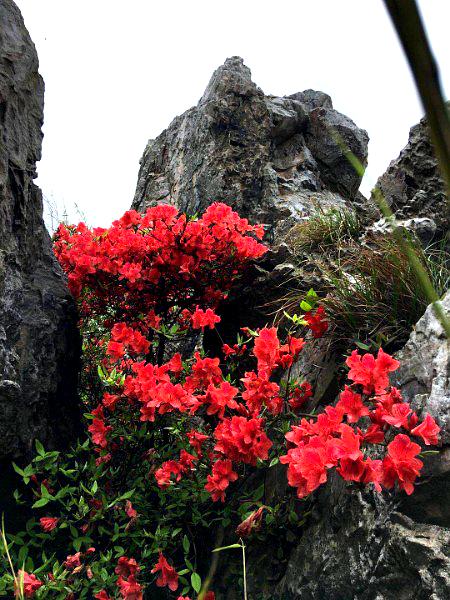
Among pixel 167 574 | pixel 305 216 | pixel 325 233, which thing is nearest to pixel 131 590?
pixel 167 574

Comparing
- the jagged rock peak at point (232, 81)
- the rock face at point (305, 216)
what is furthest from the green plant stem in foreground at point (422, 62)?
the jagged rock peak at point (232, 81)

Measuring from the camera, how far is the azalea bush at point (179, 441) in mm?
1832

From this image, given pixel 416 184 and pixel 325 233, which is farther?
pixel 416 184

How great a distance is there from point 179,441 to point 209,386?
57 centimetres

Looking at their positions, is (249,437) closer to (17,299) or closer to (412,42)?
(17,299)

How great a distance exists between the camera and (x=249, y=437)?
204cm

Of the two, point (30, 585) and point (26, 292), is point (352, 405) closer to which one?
point (30, 585)

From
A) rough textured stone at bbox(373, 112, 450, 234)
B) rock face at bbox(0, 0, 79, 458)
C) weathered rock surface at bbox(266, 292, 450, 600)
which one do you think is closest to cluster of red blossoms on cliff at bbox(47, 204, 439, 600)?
weathered rock surface at bbox(266, 292, 450, 600)

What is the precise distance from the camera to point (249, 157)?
199 inches

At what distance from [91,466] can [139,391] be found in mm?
527

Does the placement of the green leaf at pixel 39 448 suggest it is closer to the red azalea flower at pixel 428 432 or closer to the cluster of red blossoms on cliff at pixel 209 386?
the cluster of red blossoms on cliff at pixel 209 386

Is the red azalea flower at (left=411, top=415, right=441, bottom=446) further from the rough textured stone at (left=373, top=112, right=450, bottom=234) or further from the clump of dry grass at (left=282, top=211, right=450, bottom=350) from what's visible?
the rough textured stone at (left=373, top=112, right=450, bottom=234)

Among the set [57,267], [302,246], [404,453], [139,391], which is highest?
[302,246]

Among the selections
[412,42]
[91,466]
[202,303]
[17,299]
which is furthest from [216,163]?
[412,42]
